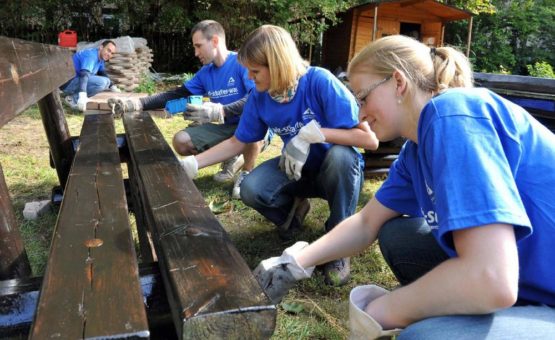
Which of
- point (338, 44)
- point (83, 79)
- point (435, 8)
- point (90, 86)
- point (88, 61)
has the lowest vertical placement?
point (90, 86)

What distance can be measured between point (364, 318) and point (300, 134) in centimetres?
135

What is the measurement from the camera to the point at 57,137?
3.25 m

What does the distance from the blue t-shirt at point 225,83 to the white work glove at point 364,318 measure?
8.71ft

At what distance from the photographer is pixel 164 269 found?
108 centimetres

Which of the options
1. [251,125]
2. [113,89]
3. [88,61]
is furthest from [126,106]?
[113,89]

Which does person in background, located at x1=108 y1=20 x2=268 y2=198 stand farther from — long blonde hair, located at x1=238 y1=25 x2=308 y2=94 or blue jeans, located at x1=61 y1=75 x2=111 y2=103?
blue jeans, located at x1=61 y1=75 x2=111 y2=103

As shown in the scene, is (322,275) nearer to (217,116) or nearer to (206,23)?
(217,116)

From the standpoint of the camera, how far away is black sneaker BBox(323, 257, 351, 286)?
2414mm

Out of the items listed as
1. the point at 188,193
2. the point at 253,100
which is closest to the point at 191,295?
the point at 188,193

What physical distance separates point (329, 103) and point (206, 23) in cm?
199

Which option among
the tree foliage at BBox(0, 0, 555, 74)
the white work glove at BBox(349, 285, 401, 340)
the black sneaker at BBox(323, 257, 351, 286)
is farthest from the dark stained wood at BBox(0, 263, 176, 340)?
the tree foliage at BBox(0, 0, 555, 74)

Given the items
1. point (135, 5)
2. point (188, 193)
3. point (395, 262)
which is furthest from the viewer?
point (135, 5)

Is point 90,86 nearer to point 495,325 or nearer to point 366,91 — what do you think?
point 366,91

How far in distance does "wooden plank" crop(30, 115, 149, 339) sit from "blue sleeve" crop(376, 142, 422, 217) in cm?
95
